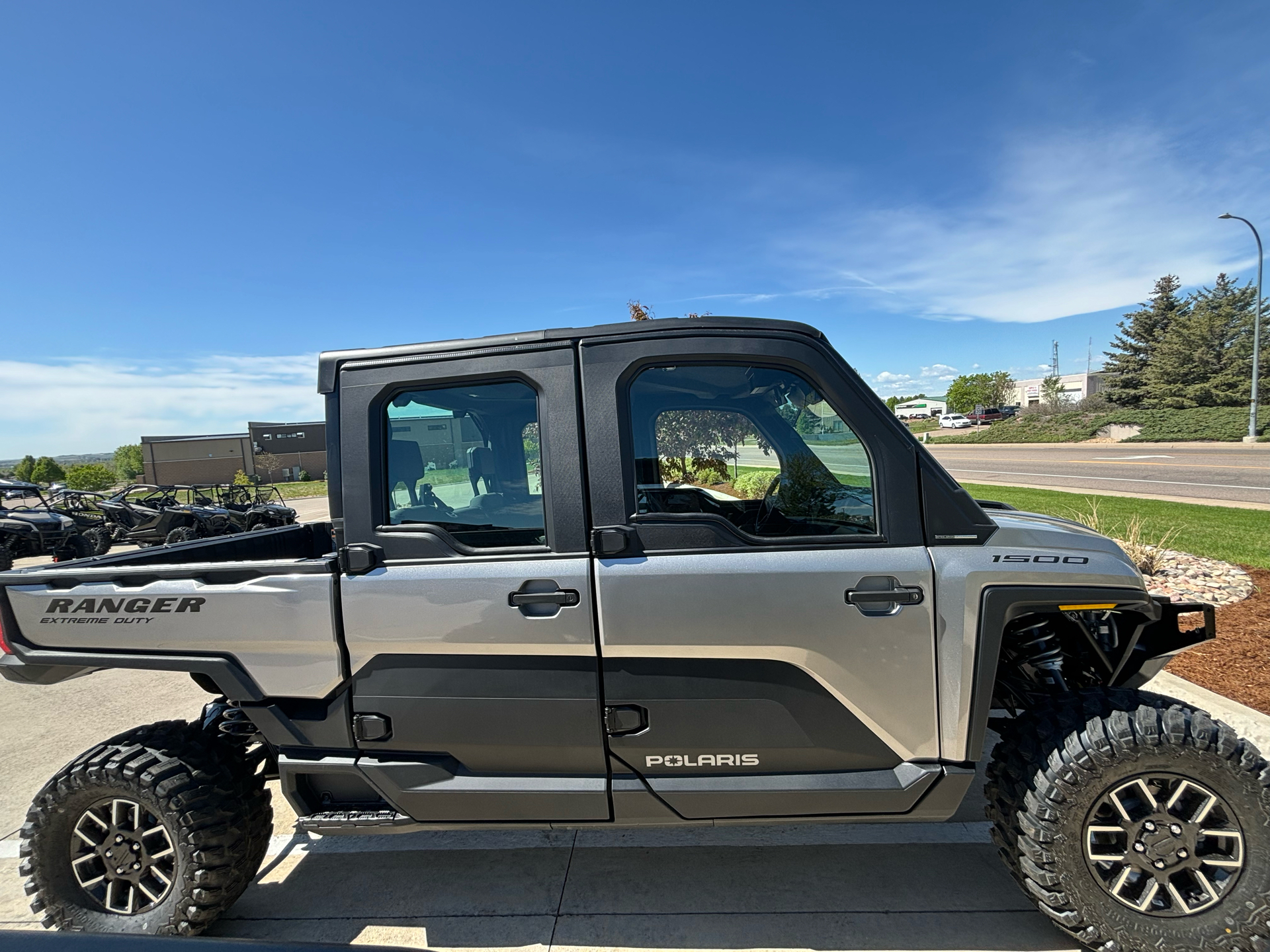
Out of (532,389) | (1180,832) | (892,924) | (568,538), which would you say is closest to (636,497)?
(568,538)

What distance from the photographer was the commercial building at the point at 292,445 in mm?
49562

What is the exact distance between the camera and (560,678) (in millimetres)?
2203

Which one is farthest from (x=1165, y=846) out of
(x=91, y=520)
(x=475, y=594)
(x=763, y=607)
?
(x=91, y=520)

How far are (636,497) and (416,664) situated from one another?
38.4 inches

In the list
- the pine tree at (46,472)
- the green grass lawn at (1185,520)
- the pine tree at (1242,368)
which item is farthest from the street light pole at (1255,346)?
the pine tree at (46,472)

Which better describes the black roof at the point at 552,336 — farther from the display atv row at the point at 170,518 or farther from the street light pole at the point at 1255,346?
the street light pole at the point at 1255,346

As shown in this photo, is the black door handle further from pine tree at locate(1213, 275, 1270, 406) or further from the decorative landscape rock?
pine tree at locate(1213, 275, 1270, 406)

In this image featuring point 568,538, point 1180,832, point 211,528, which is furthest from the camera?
point 211,528

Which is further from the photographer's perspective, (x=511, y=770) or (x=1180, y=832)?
(x=511, y=770)

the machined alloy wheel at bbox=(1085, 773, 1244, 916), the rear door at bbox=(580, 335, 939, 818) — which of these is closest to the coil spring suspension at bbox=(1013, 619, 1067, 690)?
the machined alloy wheel at bbox=(1085, 773, 1244, 916)

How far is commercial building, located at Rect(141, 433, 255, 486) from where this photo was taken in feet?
156

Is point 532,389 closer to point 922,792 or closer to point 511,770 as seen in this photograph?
point 511,770

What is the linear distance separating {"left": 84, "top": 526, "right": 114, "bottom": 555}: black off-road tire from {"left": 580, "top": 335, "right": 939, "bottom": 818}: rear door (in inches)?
542

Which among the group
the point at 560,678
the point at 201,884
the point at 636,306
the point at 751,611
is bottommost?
the point at 201,884
